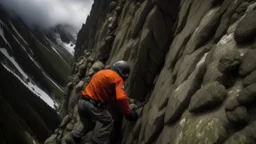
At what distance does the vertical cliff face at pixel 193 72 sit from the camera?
9898 millimetres

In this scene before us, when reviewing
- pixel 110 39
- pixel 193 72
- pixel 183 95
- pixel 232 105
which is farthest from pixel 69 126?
pixel 232 105

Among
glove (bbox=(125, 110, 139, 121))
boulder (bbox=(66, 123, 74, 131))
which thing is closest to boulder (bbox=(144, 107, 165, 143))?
glove (bbox=(125, 110, 139, 121))

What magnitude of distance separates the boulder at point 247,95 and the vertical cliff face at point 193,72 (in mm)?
29

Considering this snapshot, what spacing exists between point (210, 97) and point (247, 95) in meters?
1.67

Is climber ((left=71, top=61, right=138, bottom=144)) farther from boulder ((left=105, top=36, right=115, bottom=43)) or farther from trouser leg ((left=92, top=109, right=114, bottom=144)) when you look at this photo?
boulder ((left=105, top=36, right=115, bottom=43))

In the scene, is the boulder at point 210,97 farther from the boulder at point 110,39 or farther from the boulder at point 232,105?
the boulder at point 110,39

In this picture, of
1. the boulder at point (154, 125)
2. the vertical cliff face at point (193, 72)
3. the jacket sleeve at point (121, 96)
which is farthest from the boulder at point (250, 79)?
the jacket sleeve at point (121, 96)

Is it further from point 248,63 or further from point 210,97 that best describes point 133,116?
point 248,63

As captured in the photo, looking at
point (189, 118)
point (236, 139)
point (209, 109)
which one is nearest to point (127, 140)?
point (189, 118)

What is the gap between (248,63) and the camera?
33.0 feet

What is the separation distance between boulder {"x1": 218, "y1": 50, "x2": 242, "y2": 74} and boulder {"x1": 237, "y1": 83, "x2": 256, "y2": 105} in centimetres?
Answer: 134

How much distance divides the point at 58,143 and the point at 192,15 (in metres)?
19.9

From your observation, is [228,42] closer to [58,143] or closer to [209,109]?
[209,109]

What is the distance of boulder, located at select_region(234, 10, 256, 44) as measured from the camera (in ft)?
34.9
